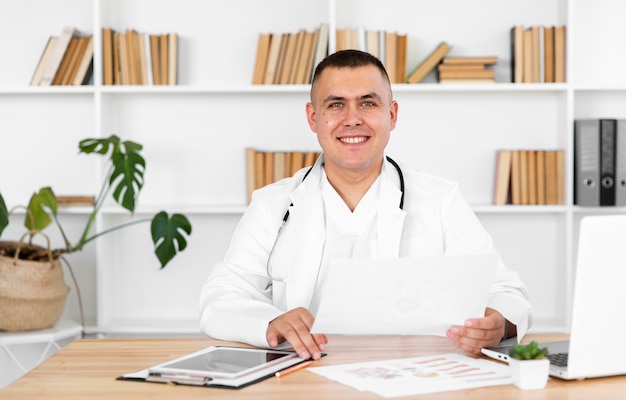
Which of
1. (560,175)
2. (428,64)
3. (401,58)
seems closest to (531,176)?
(560,175)

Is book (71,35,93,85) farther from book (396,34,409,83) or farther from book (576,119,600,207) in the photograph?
book (576,119,600,207)

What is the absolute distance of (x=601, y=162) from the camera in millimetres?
3639

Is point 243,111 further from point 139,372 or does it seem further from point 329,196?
point 139,372

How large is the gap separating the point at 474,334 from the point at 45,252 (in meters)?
2.31

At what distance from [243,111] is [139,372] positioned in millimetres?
2445

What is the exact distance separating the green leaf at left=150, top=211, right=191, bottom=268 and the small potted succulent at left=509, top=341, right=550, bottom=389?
226 centimetres

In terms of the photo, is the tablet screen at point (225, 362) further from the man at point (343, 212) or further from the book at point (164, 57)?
the book at point (164, 57)

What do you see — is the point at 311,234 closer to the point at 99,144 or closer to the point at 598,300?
the point at 598,300

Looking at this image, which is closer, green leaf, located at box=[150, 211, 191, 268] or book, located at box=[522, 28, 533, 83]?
green leaf, located at box=[150, 211, 191, 268]

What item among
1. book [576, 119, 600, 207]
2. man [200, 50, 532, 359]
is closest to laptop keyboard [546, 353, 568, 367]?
man [200, 50, 532, 359]

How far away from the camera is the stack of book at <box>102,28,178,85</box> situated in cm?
379

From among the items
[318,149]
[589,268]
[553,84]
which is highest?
[553,84]

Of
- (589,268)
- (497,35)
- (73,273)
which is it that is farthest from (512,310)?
(73,273)

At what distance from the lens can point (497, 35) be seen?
3.90 metres
